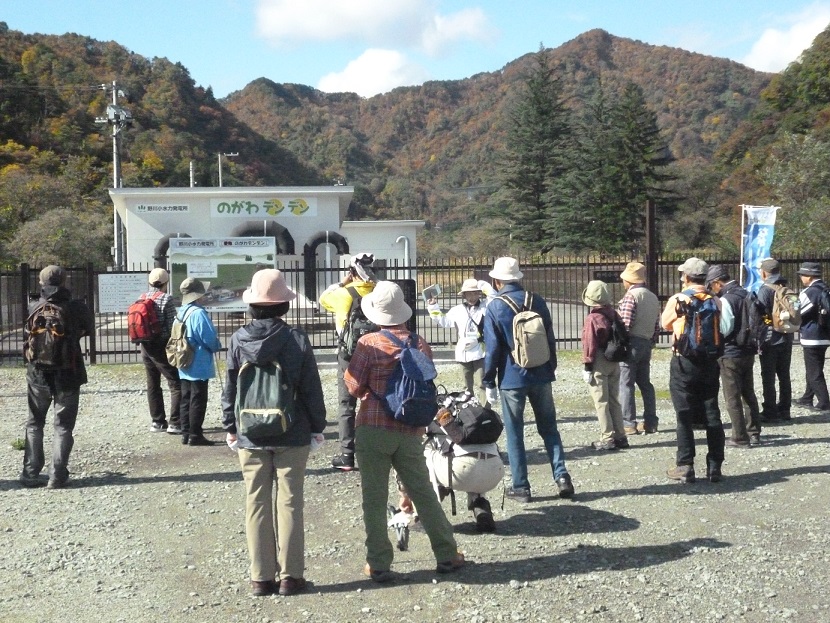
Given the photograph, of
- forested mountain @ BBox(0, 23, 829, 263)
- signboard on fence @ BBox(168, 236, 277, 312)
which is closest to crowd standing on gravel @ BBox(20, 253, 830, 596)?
signboard on fence @ BBox(168, 236, 277, 312)

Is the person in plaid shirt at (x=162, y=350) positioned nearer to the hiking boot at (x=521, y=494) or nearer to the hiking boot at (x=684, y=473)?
the hiking boot at (x=521, y=494)

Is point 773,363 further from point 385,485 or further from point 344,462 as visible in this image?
point 385,485

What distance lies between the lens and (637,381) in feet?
30.4

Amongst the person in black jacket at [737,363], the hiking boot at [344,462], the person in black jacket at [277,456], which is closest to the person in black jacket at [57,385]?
the hiking boot at [344,462]

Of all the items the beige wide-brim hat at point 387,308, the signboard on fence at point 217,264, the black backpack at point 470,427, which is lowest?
the black backpack at point 470,427

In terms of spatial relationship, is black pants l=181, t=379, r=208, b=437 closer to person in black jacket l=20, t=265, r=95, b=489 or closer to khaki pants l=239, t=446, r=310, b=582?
person in black jacket l=20, t=265, r=95, b=489

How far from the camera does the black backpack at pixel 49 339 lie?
7.34 meters

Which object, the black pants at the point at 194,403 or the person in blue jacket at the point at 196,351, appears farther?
the black pants at the point at 194,403

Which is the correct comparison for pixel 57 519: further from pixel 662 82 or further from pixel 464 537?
pixel 662 82

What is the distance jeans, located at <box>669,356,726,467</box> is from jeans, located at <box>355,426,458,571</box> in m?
2.75

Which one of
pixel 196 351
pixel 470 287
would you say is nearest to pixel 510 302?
pixel 470 287

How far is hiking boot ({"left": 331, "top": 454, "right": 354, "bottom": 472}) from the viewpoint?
7.99 m

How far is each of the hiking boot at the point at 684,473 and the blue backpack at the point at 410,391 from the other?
304 centimetres

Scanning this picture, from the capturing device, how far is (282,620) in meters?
4.68
